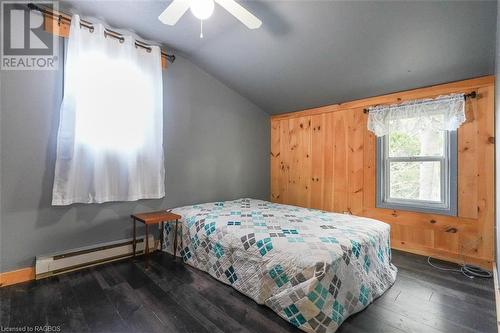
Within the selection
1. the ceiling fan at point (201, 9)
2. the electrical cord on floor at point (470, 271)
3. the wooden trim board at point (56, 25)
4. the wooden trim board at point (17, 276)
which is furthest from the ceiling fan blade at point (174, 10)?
the electrical cord on floor at point (470, 271)

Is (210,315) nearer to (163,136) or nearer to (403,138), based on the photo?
(163,136)

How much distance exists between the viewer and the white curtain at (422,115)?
8.20ft

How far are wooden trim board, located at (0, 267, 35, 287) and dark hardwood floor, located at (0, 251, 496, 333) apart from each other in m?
0.07

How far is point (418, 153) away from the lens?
2852 millimetres

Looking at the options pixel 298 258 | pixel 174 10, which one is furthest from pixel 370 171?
pixel 174 10

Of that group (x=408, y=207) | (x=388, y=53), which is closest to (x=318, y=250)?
(x=408, y=207)

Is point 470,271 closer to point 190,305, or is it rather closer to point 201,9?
point 190,305

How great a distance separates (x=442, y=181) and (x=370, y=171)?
74 centimetres

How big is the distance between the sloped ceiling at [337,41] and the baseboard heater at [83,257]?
2.32m

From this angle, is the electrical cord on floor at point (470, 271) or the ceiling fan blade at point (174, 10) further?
the electrical cord on floor at point (470, 271)

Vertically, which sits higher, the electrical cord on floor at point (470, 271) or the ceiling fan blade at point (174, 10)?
the ceiling fan blade at point (174, 10)

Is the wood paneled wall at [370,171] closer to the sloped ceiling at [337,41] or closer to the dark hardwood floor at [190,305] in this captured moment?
the sloped ceiling at [337,41]

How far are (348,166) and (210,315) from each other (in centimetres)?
257

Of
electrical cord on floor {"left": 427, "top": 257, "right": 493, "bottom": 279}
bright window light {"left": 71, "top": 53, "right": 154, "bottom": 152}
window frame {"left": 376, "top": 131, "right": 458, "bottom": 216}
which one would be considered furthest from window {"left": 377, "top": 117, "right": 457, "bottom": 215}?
bright window light {"left": 71, "top": 53, "right": 154, "bottom": 152}
